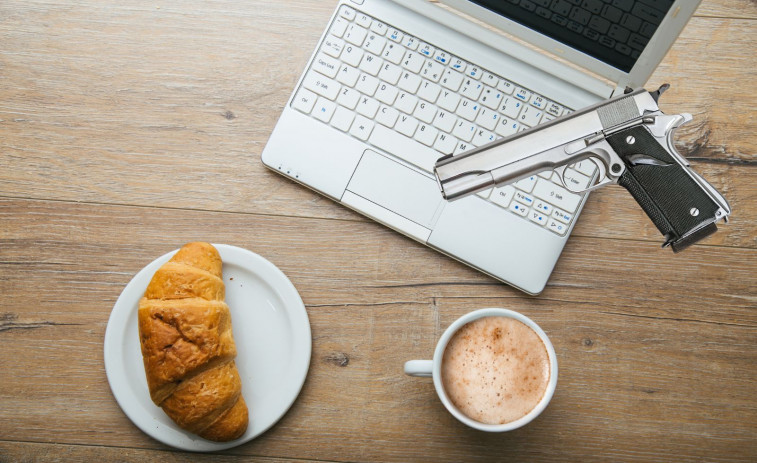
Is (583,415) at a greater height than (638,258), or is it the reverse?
(638,258)

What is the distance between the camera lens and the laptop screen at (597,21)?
68 cm

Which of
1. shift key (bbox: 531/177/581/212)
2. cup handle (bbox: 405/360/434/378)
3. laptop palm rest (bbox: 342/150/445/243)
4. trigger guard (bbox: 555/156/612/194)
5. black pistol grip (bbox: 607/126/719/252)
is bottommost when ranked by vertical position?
cup handle (bbox: 405/360/434/378)

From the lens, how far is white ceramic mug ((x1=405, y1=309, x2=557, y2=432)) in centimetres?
71

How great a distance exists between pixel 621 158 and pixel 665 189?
6 centimetres

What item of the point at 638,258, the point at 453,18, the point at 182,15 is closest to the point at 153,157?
the point at 182,15

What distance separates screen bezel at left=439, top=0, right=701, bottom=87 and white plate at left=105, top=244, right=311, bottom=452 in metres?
0.43

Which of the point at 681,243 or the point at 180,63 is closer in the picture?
A: the point at 681,243

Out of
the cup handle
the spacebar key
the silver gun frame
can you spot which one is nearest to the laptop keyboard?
the spacebar key

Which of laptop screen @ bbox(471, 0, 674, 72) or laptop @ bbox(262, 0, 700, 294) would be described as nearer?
laptop screen @ bbox(471, 0, 674, 72)

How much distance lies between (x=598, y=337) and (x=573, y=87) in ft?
1.13

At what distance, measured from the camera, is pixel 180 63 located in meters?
0.89

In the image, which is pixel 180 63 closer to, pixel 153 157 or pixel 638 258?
pixel 153 157

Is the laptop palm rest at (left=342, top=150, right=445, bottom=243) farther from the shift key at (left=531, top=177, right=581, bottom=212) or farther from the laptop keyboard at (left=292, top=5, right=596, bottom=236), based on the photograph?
the shift key at (left=531, top=177, right=581, bottom=212)

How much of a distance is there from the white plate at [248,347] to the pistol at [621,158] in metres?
0.29
